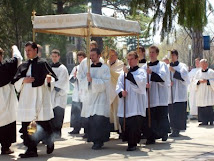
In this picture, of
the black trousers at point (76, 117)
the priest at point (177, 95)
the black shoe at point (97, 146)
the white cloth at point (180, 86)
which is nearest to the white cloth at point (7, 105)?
the black shoe at point (97, 146)

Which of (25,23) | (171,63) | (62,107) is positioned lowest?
(62,107)

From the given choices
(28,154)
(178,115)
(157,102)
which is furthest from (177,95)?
(28,154)

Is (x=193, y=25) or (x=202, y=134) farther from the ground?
(x=193, y=25)

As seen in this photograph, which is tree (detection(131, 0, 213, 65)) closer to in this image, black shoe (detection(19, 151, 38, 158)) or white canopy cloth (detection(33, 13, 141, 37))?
white canopy cloth (detection(33, 13, 141, 37))

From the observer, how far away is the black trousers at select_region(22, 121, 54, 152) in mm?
8977

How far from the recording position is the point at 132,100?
983 centimetres

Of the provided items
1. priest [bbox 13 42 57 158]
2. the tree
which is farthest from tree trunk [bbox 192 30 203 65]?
priest [bbox 13 42 57 158]

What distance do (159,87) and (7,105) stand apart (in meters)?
3.31

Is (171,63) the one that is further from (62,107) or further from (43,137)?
(43,137)

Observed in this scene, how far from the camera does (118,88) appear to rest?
9797 millimetres

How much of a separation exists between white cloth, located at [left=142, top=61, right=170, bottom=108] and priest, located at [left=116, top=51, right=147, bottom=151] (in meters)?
0.81

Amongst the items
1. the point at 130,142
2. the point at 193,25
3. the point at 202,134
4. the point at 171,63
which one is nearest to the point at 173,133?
the point at 202,134

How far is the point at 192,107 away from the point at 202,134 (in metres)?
3.77

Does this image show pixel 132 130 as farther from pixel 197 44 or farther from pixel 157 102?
pixel 197 44
